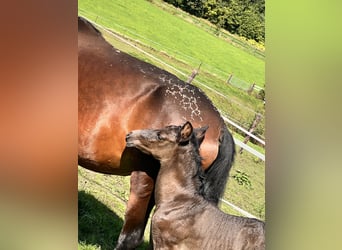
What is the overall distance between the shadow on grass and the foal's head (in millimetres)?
623

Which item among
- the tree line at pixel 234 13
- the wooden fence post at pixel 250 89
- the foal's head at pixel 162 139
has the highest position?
the tree line at pixel 234 13

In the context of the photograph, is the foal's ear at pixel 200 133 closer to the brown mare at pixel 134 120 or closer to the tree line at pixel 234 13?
the brown mare at pixel 134 120

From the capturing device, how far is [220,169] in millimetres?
4191

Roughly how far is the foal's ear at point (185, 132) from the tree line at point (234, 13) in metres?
0.88

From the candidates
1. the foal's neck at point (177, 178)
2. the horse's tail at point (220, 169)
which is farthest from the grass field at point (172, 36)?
the foal's neck at point (177, 178)

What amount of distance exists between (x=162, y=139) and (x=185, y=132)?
0.15 metres

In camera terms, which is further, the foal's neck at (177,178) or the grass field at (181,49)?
the grass field at (181,49)

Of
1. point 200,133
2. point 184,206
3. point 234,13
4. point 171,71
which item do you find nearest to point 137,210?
point 184,206

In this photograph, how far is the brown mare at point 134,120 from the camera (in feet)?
13.7

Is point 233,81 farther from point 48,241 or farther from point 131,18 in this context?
point 48,241

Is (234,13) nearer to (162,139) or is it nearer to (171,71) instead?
(171,71)

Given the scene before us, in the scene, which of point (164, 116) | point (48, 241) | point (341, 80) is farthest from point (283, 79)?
point (48, 241)

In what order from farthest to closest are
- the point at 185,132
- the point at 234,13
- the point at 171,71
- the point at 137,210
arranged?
the point at 234,13 → the point at 171,71 → the point at 137,210 → the point at 185,132

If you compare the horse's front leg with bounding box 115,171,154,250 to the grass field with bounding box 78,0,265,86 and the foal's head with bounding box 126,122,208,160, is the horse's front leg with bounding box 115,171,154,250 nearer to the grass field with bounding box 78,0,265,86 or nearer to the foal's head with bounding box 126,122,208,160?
the foal's head with bounding box 126,122,208,160
